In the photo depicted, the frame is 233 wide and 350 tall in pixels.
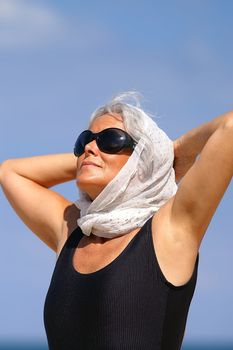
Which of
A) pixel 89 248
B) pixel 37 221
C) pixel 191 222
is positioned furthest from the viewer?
pixel 37 221

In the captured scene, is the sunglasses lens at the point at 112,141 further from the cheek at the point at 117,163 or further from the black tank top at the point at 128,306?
the black tank top at the point at 128,306

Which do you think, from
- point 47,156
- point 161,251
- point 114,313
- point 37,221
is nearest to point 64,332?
point 114,313

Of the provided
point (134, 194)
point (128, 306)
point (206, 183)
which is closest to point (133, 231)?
point (134, 194)

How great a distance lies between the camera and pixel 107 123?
5.52 m

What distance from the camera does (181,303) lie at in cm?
502

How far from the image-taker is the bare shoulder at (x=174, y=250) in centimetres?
494

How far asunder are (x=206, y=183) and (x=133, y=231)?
0.63 metres

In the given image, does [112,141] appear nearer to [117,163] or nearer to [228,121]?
[117,163]

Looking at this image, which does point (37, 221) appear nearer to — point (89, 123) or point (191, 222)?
point (89, 123)

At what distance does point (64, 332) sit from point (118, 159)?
1029 mm

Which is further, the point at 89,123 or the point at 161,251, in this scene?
the point at 89,123

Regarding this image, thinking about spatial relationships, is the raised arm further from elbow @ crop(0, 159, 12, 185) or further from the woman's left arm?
elbow @ crop(0, 159, 12, 185)

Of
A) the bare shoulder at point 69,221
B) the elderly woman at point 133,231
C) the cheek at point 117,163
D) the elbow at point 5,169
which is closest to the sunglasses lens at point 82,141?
the elderly woman at point 133,231

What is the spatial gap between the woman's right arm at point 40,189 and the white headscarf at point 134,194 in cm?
64
